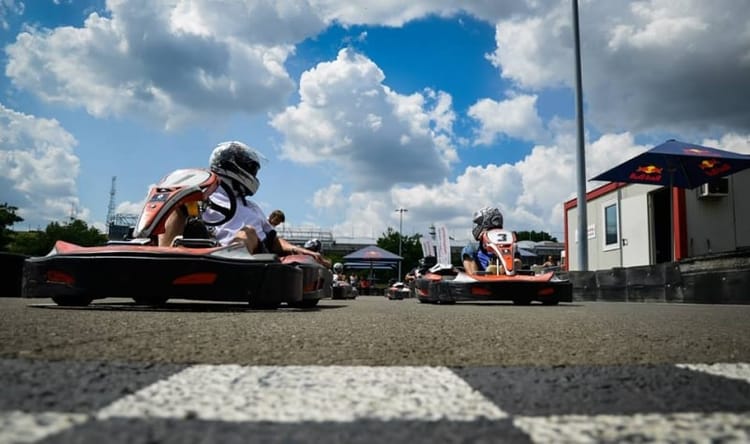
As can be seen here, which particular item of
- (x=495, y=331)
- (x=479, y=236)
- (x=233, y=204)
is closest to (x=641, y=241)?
(x=479, y=236)

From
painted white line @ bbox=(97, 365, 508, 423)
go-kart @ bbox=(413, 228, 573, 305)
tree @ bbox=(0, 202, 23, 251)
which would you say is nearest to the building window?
go-kart @ bbox=(413, 228, 573, 305)

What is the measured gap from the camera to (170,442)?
783 millimetres

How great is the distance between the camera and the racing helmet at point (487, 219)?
8.95m

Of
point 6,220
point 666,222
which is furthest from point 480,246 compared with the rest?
point 6,220

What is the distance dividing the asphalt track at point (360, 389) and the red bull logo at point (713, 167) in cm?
1025

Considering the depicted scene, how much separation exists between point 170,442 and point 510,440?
491 mm

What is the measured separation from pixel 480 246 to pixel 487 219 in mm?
463

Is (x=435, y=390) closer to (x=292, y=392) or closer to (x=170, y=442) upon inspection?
(x=292, y=392)

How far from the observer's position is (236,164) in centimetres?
510

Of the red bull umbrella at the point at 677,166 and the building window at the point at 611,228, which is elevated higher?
the red bull umbrella at the point at 677,166

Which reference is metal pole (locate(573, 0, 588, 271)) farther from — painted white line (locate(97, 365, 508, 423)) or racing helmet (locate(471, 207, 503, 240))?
painted white line (locate(97, 365, 508, 423))

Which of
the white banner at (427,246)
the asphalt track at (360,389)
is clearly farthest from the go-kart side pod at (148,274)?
the white banner at (427,246)

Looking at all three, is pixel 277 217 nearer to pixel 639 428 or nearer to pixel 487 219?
pixel 487 219

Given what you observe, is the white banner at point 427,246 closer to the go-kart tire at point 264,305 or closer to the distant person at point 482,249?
the distant person at point 482,249
